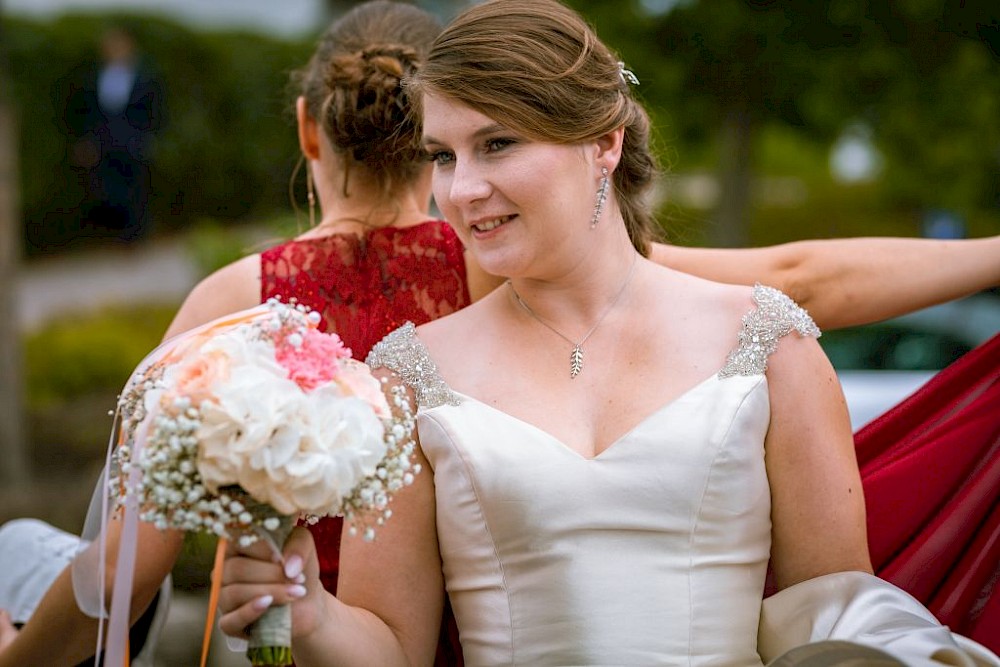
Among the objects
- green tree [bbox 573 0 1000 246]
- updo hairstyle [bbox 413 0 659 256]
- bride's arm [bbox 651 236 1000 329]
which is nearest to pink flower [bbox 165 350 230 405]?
updo hairstyle [bbox 413 0 659 256]

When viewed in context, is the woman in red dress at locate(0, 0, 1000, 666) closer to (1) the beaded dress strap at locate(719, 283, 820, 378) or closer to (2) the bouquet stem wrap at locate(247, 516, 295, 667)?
(1) the beaded dress strap at locate(719, 283, 820, 378)

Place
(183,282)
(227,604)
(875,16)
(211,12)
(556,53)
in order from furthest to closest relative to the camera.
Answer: (211,12) → (183,282) → (875,16) → (556,53) → (227,604)

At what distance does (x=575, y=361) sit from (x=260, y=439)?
1004 millimetres

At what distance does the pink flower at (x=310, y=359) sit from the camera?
88.5 inches

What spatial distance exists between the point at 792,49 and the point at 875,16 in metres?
0.50

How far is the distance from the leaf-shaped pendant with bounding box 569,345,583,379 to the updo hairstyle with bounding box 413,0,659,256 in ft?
1.54

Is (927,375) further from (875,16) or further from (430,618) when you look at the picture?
(430,618)

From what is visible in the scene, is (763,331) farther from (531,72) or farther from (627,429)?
(531,72)

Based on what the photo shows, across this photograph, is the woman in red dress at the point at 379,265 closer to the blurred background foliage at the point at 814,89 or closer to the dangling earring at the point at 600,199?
the blurred background foliage at the point at 814,89

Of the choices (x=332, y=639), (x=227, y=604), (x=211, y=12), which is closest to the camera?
(x=227, y=604)

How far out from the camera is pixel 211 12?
1905cm

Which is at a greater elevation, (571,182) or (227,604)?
(571,182)

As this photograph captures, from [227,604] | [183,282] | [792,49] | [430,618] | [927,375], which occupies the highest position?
[792,49]

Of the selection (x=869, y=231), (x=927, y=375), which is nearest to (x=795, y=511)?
(x=927, y=375)
